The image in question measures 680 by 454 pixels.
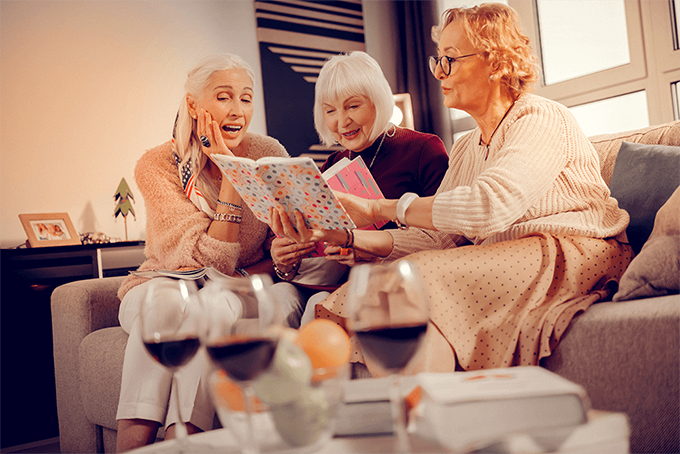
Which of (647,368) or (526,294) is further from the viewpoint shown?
(526,294)

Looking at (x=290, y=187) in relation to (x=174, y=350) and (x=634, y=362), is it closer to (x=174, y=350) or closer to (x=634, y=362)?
(x=174, y=350)

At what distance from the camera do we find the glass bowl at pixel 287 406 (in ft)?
1.84

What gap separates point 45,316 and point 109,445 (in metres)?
1.11

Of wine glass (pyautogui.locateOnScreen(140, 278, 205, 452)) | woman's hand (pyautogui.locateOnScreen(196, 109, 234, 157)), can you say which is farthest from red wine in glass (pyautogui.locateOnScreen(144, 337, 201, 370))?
woman's hand (pyautogui.locateOnScreen(196, 109, 234, 157))

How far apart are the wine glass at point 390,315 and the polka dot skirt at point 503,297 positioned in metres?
0.41

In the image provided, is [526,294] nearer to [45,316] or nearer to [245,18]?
[45,316]

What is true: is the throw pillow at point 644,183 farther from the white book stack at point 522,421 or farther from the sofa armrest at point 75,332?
the sofa armrest at point 75,332

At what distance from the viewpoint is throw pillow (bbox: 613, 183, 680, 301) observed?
3.44 feet

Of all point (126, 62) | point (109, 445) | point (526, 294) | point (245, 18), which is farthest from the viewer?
point (245, 18)

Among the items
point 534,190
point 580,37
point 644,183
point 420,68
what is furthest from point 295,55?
point 534,190

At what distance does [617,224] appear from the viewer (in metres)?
1.27

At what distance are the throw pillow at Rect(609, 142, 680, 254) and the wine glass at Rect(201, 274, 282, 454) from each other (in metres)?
1.11

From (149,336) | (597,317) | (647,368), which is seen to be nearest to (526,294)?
(597,317)

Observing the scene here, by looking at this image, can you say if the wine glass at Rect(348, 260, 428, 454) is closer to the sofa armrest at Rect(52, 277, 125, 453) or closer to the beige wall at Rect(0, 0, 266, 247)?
the sofa armrest at Rect(52, 277, 125, 453)
